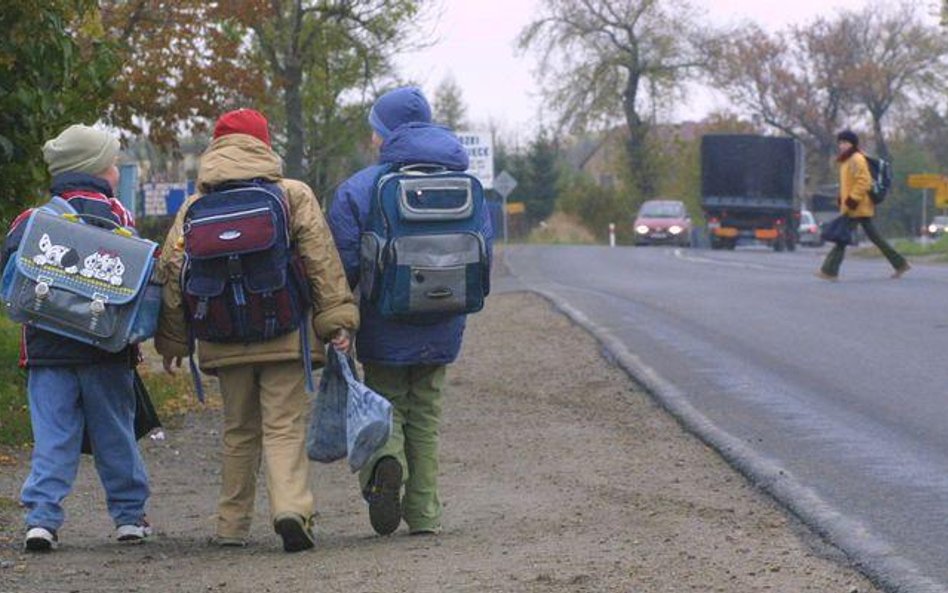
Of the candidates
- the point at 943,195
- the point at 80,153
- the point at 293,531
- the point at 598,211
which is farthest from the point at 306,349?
the point at 598,211

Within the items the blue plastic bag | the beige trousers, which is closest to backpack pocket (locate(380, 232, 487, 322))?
the beige trousers

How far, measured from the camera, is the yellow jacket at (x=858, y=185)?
22.7 m

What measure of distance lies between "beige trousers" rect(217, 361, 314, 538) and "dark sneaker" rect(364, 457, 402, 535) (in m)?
0.25

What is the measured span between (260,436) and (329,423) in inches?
12.1

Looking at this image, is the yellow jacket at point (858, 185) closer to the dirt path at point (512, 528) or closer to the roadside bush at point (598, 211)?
the dirt path at point (512, 528)

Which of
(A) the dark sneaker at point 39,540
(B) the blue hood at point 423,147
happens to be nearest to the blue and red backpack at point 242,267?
(B) the blue hood at point 423,147

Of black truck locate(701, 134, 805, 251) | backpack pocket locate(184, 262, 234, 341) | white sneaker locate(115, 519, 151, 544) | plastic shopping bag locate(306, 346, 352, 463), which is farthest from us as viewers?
black truck locate(701, 134, 805, 251)

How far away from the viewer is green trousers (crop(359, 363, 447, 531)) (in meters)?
7.63

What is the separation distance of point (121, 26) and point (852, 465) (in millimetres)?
16347

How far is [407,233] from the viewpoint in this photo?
24.3ft

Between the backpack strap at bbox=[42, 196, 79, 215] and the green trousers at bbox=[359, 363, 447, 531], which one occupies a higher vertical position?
the backpack strap at bbox=[42, 196, 79, 215]

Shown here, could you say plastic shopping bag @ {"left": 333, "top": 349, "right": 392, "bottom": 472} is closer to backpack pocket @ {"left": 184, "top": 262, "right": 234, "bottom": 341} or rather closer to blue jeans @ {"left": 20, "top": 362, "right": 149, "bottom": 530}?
backpack pocket @ {"left": 184, "top": 262, "right": 234, "bottom": 341}

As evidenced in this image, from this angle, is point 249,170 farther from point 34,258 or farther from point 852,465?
point 852,465

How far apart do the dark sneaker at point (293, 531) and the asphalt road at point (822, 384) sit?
191 cm
